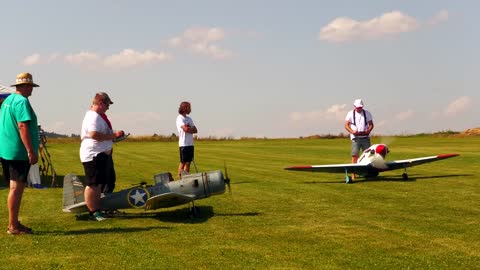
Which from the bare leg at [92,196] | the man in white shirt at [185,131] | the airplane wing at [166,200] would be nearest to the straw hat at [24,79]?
the bare leg at [92,196]

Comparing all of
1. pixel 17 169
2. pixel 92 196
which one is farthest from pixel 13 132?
pixel 92 196

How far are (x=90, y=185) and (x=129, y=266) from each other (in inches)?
116

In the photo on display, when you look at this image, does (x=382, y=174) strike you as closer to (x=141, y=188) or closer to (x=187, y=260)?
(x=141, y=188)

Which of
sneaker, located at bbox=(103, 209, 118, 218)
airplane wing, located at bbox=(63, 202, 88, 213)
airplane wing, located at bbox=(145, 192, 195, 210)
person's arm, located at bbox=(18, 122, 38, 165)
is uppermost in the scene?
person's arm, located at bbox=(18, 122, 38, 165)

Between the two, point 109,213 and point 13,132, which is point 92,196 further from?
point 13,132

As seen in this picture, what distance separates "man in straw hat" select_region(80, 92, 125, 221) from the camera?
809cm

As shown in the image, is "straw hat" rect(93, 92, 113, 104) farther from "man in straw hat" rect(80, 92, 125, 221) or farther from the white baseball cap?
the white baseball cap

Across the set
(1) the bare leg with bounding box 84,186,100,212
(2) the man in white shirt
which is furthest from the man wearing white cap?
(1) the bare leg with bounding box 84,186,100,212

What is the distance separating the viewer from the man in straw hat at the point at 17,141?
7.11 meters

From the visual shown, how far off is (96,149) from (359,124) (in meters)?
8.35

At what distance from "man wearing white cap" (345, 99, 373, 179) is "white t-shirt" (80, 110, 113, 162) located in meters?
8.04

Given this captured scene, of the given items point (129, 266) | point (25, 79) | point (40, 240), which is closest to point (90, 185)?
point (40, 240)

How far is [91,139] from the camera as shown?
8.13 metres

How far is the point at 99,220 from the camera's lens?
331 inches
